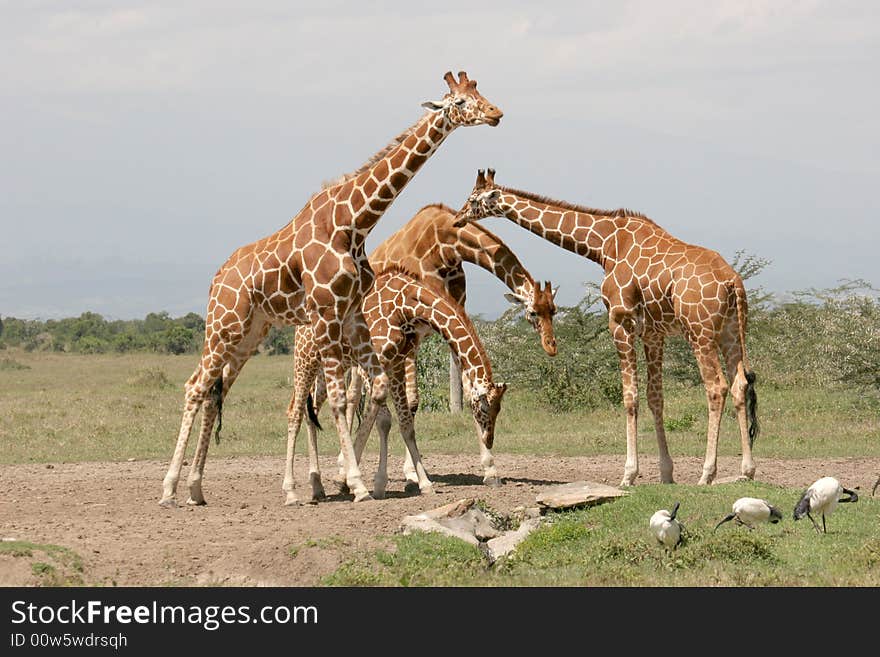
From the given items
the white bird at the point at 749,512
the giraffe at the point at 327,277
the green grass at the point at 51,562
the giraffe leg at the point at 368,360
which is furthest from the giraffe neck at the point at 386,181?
the white bird at the point at 749,512

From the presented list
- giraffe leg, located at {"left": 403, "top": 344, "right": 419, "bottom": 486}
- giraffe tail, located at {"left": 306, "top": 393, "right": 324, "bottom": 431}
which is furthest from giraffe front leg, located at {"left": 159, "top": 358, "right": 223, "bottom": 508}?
giraffe leg, located at {"left": 403, "top": 344, "right": 419, "bottom": 486}

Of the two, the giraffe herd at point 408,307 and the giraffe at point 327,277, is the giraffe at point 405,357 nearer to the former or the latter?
the giraffe herd at point 408,307

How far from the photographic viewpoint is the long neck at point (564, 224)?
545 inches

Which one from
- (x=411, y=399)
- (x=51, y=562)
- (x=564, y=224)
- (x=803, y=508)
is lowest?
(x=51, y=562)

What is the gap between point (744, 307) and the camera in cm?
1262

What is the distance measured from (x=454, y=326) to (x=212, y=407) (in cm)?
261

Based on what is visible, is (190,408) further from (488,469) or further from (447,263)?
(447,263)

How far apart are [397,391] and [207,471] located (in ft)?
12.3

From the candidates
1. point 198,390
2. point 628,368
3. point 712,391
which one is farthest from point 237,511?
point 712,391

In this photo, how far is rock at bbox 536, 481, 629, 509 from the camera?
11016mm

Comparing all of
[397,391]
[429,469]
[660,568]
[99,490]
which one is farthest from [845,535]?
[99,490]

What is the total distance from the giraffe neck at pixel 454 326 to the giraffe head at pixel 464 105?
6.49ft

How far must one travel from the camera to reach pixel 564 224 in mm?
14109
